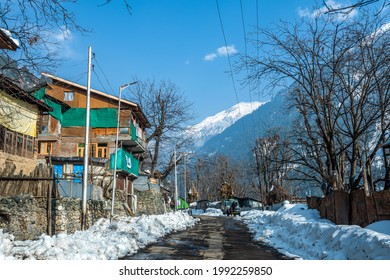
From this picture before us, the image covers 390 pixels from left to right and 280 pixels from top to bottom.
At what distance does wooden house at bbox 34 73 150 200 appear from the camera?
35.5 meters

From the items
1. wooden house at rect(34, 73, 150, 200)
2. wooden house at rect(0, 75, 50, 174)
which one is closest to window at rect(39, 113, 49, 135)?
wooden house at rect(34, 73, 150, 200)

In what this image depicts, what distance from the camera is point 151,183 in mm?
48281

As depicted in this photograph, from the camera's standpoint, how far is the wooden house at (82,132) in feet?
116

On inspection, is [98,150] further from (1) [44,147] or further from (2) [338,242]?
(2) [338,242]

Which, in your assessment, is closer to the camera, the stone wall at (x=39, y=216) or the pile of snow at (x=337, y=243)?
the pile of snow at (x=337, y=243)

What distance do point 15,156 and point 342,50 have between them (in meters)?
19.2

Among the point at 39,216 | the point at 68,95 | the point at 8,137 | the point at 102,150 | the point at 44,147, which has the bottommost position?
the point at 39,216

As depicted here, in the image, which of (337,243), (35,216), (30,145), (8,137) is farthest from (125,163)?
(337,243)

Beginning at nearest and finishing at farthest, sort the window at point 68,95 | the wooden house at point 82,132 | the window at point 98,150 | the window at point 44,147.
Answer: the wooden house at point 82,132
the window at point 44,147
the window at point 98,150
the window at point 68,95

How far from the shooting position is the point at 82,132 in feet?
123

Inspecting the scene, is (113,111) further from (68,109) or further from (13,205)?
(13,205)

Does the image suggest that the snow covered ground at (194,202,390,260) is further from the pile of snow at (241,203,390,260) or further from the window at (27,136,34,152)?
the window at (27,136,34,152)

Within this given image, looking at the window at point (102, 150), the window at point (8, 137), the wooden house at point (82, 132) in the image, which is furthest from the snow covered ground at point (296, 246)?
the window at point (102, 150)

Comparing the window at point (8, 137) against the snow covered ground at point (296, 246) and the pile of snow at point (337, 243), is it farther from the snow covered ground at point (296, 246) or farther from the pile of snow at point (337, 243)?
the pile of snow at point (337, 243)
